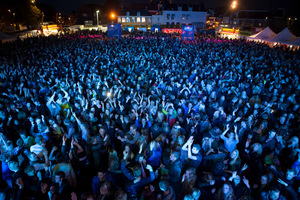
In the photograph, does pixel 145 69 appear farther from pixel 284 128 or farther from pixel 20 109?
pixel 284 128

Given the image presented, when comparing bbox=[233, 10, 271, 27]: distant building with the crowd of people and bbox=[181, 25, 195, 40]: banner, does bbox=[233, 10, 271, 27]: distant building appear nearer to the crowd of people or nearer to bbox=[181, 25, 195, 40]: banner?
bbox=[181, 25, 195, 40]: banner

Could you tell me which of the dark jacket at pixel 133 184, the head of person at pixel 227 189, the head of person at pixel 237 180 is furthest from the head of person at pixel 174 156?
the head of person at pixel 237 180

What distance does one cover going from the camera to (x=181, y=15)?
1891 inches

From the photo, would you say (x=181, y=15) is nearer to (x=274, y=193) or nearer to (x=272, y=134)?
(x=272, y=134)

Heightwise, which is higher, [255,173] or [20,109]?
[20,109]

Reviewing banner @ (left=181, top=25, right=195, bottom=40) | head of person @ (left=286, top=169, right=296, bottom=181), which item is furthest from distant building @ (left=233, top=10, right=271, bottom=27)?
head of person @ (left=286, top=169, right=296, bottom=181)

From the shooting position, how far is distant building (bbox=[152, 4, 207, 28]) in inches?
1870

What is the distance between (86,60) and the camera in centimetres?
1188

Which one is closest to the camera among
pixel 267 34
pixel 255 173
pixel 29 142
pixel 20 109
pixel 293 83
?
pixel 255 173

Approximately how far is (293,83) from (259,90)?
2.24 metres

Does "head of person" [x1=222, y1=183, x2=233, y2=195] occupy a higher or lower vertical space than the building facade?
lower

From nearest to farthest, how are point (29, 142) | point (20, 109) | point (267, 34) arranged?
point (29, 142), point (20, 109), point (267, 34)

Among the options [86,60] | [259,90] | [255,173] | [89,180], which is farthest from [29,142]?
[86,60]

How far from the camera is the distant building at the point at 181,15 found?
4750 cm
